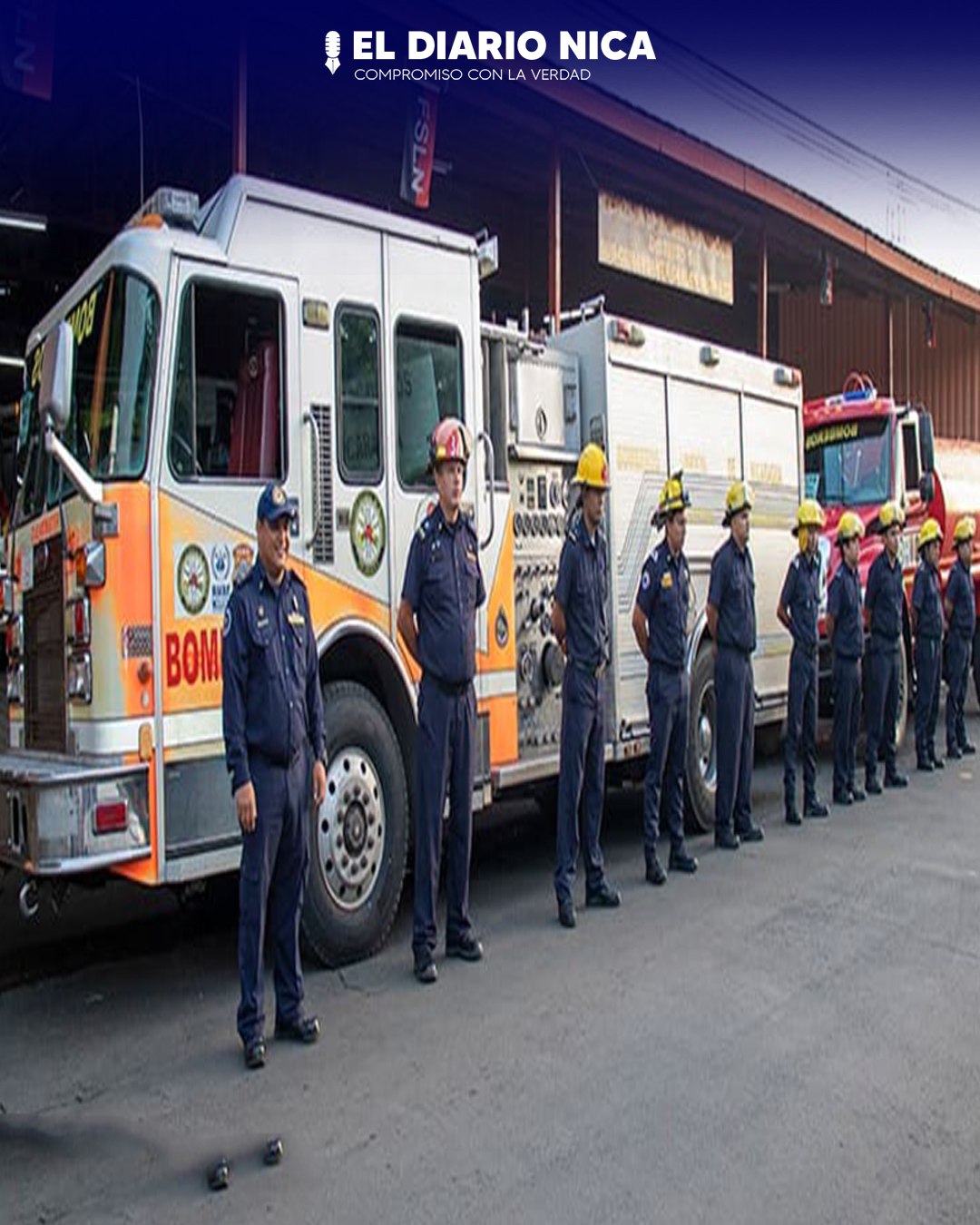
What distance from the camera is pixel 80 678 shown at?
178 inches

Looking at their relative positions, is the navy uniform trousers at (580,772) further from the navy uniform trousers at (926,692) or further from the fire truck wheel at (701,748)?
the navy uniform trousers at (926,692)

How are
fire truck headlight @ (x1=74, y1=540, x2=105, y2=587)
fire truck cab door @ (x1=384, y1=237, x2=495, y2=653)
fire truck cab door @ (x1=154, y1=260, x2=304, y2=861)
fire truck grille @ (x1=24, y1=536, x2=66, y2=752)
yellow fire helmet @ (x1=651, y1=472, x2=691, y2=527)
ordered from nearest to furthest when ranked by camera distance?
fire truck headlight @ (x1=74, y1=540, x2=105, y2=587) → fire truck cab door @ (x1=154, y1=260, x2=304, y2=861) → fire truck grille @ (x1=24, y1=536, x2=66, y2=752) → fire truck cab door @ (x1=384, y1=237, x2=495, y2=653) → yellow fire helmet @ (x1=651, y1=472, x2=691, y2=527)

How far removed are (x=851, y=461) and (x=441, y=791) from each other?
823 cm

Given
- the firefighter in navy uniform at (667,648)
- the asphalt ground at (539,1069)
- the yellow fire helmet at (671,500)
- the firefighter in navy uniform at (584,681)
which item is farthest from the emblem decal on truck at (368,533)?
the yellow fire helmet at (671,500)

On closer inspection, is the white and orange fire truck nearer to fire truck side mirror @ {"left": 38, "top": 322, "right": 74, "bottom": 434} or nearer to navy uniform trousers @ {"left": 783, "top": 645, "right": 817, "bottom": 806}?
fire truck side mirror @ {"left": 38, "top": 322, "right": 74, "bottom": 434}

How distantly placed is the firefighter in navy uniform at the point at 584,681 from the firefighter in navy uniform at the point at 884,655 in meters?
4.32

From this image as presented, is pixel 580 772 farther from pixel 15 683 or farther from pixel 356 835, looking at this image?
pixel 15 683

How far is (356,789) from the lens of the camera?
5.29m

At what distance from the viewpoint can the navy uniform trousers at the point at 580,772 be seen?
592cm

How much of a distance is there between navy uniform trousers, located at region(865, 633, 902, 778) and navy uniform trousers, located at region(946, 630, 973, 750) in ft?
5.02

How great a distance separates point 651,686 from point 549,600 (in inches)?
31.4

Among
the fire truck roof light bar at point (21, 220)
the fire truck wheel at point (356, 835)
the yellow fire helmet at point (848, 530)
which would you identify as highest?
the fire truck roof light bar at point (21, 220)

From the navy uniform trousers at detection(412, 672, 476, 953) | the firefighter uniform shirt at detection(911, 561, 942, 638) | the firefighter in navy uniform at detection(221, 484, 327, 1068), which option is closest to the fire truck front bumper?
the firefighter in navy uniform at detection(221, 484, 327, 1068)

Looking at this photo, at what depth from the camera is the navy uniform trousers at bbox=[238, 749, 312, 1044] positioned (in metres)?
4.18
